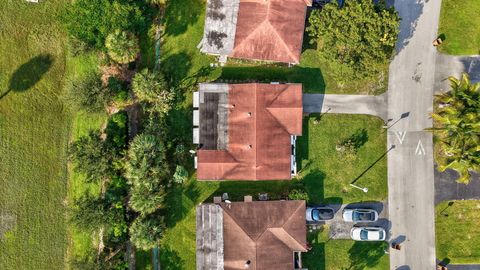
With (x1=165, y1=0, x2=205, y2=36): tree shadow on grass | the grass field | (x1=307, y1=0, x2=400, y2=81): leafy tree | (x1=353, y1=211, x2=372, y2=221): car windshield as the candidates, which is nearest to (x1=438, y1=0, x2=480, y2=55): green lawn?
(x1=307, y1=0, x2=400, y2=81): leafy tree

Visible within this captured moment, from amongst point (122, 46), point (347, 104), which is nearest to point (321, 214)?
point (347, 104)

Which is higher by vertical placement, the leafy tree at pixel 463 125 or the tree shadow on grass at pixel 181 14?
the tree shadow on grass at pixel 181 14

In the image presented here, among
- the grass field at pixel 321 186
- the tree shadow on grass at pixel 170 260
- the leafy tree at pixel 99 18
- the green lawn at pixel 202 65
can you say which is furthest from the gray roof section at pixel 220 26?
the tree shadow on grass at pixel 170 260

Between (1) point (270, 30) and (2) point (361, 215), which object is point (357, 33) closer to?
(1) point (270, 30)

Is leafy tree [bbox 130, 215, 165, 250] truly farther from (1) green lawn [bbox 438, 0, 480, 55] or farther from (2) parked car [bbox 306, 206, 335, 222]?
(1) green lawn [bbox 438, 0, 480, 55]

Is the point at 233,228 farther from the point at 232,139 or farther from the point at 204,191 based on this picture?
the point at 232,139

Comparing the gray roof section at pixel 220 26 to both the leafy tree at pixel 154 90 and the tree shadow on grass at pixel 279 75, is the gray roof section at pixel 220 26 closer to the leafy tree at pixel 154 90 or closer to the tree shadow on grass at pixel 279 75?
the tree shadow on grass at pixel 279 75

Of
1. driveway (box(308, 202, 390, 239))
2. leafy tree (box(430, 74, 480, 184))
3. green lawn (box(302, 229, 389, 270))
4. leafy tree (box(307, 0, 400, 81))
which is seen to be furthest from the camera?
driveway (box(308, 202, 390, 239))
